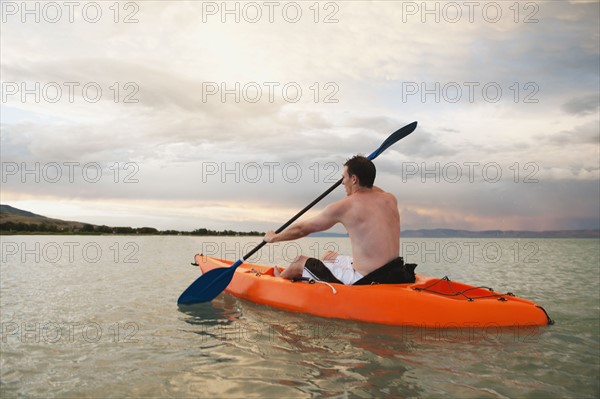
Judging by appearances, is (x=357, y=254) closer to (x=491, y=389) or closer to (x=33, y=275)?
(x=491, y=389)

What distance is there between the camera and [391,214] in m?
5.18

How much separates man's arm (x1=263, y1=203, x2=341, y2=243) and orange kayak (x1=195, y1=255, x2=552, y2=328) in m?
0.72

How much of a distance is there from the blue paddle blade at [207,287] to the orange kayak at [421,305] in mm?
1601

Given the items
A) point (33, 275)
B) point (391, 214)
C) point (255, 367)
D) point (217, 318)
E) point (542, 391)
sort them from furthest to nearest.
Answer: point (33, 275) → point (217, 318) → point (391, 214) → point (255, 367) → point (542, 391)

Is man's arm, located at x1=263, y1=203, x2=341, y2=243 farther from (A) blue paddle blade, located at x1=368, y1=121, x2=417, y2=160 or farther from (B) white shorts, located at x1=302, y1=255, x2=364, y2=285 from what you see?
(A) blue paddle blade, located at x1=368, y1=121, x2=417, y2=160

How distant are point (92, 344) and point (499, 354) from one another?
13.3ft

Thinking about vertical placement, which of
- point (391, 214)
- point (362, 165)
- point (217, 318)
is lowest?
point (217, 318)

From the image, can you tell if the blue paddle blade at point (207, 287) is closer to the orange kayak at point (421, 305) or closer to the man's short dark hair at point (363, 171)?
the orange kayak at point (421, 305)

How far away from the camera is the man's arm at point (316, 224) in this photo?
5.34m

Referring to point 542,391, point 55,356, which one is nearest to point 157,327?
point 55,356

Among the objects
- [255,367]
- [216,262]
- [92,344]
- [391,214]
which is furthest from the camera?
[216,262]

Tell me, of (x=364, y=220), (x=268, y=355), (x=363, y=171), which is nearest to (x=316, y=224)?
(x=364, y=220)

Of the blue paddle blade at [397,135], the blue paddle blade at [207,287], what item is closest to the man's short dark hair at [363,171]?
the blue paddle blade at [397,135]

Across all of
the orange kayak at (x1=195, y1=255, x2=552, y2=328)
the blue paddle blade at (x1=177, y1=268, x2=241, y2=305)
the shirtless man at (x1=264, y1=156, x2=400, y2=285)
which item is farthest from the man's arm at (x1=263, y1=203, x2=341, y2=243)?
the blue paddle blade at (x1=177, y1=268, x2=241, y2=305)
